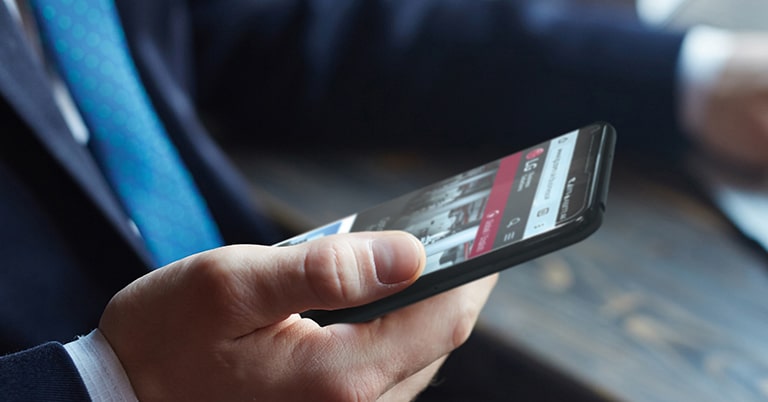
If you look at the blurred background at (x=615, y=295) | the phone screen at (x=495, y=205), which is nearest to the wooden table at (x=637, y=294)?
the blurred background at (x=615, y=295)

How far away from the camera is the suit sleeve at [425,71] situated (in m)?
0.73

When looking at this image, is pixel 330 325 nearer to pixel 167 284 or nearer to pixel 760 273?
pixel 167 284

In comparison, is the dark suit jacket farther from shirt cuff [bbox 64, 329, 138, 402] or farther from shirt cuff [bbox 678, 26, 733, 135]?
shirt cuff [bbox 64, 329, 138, 402]

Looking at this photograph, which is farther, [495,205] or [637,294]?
[637,294]

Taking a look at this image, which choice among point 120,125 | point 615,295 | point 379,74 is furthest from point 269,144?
point 615,295

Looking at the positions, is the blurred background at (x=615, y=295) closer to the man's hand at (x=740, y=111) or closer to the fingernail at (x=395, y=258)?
the man's hand at (x=740, y=111)

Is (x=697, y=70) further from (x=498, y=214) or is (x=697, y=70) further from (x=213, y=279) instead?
(x=213, y=279)

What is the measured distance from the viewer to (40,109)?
0.48 meters

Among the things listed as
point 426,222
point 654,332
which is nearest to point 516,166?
point 426,222

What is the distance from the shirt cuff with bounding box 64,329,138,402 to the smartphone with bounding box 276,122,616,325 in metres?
0.09

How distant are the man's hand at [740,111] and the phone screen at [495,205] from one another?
0.34 m

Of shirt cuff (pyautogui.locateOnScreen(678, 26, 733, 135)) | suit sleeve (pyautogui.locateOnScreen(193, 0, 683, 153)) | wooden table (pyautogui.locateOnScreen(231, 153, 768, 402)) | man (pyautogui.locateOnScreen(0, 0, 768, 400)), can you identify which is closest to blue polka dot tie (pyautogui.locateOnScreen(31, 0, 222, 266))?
man (pyautogui.locateOnScreen(0, 0, 768, 400))

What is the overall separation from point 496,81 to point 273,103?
0.24 m

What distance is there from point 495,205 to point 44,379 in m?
0.24
